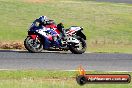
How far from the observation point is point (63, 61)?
1870cm

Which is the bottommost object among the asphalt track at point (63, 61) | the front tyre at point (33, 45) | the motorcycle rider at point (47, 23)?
the asphalt track at point (63, 61)

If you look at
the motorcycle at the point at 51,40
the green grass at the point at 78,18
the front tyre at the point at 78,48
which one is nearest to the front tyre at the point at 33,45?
the motorcycle at the point at 51,40

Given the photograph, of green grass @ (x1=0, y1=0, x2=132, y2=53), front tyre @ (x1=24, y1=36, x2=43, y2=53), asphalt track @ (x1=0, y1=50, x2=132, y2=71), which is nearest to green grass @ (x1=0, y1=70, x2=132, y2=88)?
asphalt track @ (x1=0, y1=50, x2=132, y2=71)

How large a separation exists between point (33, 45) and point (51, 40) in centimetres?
100

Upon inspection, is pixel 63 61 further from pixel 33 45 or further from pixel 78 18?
pixel 78 18

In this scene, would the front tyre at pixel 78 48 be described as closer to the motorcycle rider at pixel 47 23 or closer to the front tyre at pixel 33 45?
the motorcycle rider at pixel 47 23

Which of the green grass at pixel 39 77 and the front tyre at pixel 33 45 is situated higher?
the front tyre at pixel 33 45

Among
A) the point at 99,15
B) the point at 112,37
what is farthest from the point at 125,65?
the point at 99,15

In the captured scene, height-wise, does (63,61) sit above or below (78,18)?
below

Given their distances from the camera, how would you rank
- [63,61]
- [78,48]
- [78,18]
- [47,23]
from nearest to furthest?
1. [63,61]
2. [78,48]
3. [47,23]
4. [78,18]

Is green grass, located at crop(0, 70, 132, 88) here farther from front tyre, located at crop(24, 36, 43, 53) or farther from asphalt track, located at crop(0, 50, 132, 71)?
front tyre, located at crop(24, 36, 43, 53)

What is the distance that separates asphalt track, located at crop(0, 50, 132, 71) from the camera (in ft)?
56.7

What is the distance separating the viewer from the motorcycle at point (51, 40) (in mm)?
21312

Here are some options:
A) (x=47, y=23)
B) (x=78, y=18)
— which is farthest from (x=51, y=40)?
(x=78, y=18)
